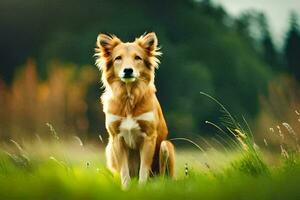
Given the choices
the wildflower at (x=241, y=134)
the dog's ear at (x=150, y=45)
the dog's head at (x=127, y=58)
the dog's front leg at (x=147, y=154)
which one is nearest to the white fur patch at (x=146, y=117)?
the dog's front leg at (x=147, y=154)

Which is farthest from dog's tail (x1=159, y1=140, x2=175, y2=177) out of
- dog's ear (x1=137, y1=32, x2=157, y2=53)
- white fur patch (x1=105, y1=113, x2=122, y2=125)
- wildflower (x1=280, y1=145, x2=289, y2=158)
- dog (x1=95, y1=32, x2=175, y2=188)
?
wildflower (x1=280, y1=145, x2=289, y2=158)

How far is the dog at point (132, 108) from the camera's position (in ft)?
16.1

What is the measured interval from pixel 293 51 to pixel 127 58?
2.83 metres

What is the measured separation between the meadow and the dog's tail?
3.2 inches

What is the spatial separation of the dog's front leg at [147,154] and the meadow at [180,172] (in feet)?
0.70

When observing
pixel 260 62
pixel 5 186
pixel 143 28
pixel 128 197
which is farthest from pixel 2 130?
pixel 260 62

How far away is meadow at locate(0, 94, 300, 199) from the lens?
3703mm

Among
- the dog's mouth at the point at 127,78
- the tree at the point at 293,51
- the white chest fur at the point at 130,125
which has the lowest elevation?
the white chest fur at the point at 130,125

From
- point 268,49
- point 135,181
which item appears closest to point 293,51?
point 268,49

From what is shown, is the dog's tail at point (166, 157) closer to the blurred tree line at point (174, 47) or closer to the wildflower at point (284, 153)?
the wildflower at point (284, 153)

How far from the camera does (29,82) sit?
732 centimetres

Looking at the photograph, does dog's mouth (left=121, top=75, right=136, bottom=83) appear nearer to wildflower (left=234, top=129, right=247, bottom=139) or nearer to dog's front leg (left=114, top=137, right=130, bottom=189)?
dog's front leg (left=114, top=137, right=130, bottom=189)

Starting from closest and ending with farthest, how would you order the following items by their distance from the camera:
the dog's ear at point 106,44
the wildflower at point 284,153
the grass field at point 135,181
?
1. the grass field at point 135,181
2. the wildflower at point 284,153
3. the dog's ear at point 106,44

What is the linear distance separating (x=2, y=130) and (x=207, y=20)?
4.36 metres
